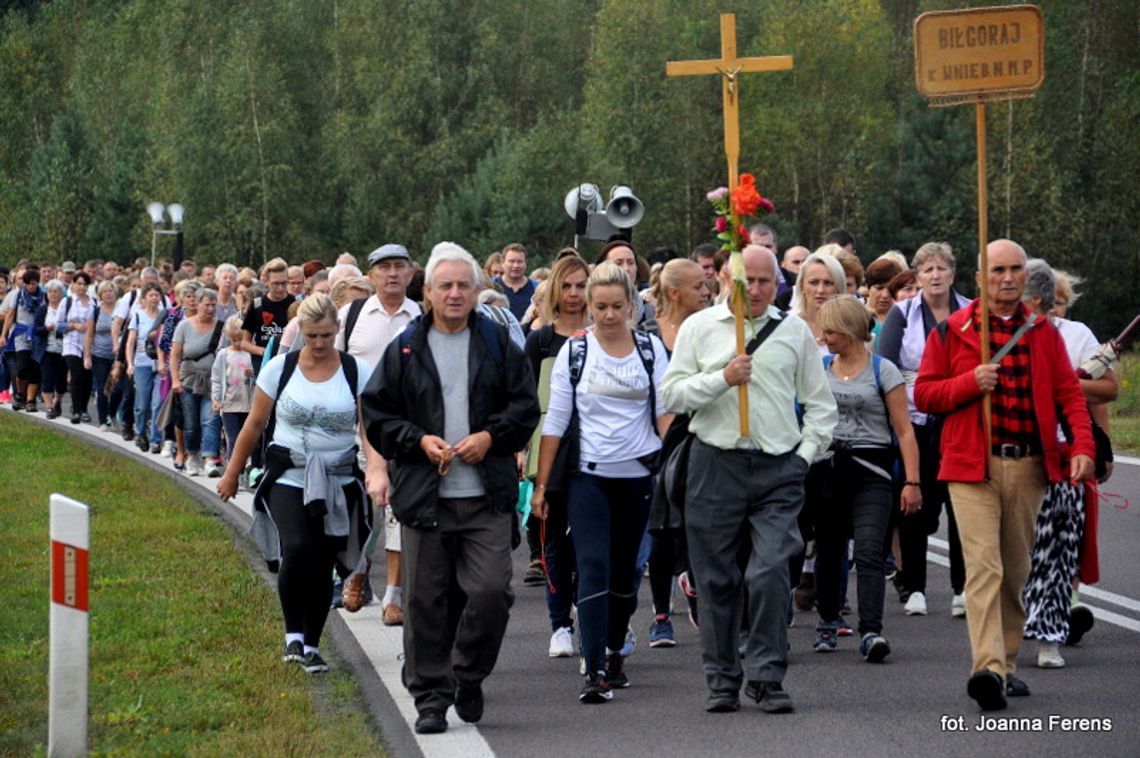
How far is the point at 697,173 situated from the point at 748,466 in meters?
62.6

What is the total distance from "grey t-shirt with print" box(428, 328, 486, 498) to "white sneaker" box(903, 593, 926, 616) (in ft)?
11.8

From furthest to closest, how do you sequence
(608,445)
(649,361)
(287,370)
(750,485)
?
(287,370), (649,361), (608,445), (750,485)

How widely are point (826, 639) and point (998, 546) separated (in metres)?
1.57

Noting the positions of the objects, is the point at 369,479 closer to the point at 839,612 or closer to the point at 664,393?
the point at 664,393

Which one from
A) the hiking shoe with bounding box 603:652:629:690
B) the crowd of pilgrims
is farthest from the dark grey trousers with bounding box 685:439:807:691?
the hiking shoe with bounding box 603:652:629:690

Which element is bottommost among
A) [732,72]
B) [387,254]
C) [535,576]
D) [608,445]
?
[535,576]

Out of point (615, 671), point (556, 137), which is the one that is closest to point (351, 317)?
point (615, 671)

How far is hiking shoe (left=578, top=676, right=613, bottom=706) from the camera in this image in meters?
8.41

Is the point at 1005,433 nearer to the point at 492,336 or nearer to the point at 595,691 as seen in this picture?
the point at 595,691

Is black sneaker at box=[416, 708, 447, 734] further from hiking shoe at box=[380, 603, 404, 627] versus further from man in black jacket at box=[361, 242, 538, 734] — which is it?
hiking shoe at box=[380, 603, 404, 627]

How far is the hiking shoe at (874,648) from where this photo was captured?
364 inches

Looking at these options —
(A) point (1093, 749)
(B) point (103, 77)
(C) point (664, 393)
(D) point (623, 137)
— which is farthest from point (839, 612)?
(B) point (103, 77)

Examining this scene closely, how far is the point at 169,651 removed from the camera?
966 cm

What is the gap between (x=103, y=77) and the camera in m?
88.0
